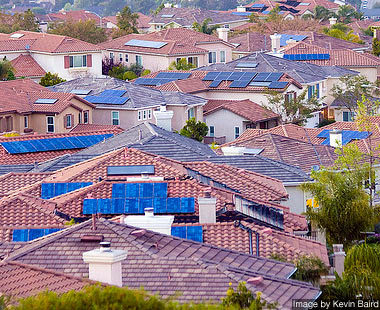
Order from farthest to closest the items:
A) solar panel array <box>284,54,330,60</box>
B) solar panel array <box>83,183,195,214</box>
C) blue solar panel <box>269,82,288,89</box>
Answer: solar panel array <box>284,54,330,60</box> → blue solar panel <box>269,82,288,89</box> → solar panel array <box>83,183,195,214</box>

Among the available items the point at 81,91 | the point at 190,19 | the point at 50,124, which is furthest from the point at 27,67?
the point at 190,19

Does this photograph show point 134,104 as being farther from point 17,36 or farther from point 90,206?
point 90,206

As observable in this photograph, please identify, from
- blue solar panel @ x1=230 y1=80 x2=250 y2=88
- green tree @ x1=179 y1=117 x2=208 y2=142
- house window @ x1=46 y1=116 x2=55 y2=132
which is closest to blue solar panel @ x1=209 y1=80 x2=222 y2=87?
blue solar panel @ x1=230 y1=80 x2=250 y2=88

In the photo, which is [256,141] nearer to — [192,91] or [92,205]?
[92,205]

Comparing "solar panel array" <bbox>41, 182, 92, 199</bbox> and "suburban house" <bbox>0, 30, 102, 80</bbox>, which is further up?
"suburban house" <bbox>0, 30, 102, 80</bbox>

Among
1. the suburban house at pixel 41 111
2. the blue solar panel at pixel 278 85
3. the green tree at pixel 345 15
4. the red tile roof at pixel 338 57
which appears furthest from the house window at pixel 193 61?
the green tree at pixel 345 15

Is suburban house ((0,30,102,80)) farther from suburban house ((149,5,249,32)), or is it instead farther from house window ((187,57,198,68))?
suburban house ((149,5,249,32))
